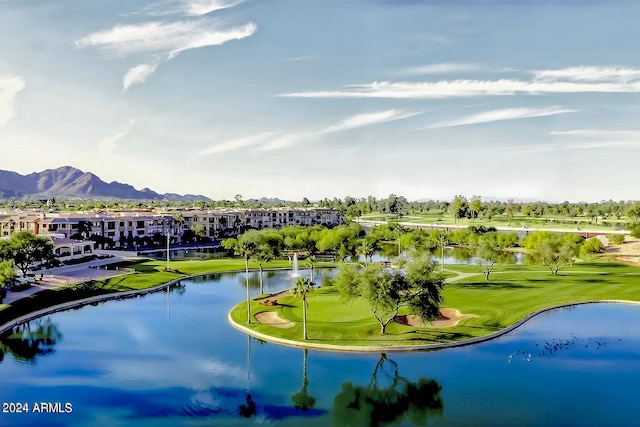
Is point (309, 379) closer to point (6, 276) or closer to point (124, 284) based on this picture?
point (6, 276)

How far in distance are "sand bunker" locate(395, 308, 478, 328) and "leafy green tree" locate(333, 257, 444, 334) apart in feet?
8.82

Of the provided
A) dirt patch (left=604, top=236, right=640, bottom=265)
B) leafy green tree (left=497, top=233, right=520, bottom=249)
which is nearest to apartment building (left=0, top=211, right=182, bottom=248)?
leafy green tree (left=497, top=233, right=520, bottom=249)

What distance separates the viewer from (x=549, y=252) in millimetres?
79062

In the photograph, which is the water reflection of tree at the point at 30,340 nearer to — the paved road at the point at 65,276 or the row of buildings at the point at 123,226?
the paved road at the point at 65,276

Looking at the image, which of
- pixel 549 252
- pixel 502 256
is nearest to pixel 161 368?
pixel 549 252

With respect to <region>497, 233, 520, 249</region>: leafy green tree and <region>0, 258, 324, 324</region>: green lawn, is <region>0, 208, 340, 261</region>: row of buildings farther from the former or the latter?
<region>497, 233, 520, 249</region>: leafy green tree

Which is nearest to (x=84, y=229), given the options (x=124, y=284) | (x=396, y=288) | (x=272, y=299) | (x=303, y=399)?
(x=124, y=284)

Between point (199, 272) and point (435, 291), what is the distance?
49397 mm

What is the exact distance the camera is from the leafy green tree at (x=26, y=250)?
68250 millimetres

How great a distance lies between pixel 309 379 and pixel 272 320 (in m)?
15.5

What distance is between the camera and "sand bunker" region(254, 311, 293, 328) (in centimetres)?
4975

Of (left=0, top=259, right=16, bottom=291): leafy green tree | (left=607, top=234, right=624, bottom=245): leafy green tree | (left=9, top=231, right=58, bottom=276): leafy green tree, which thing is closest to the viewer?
(left=0, top=259, right=16, bottom=291): leafy green tree

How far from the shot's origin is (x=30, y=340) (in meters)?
46.6

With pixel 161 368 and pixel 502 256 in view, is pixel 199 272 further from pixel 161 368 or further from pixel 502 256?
pixel 502 256
